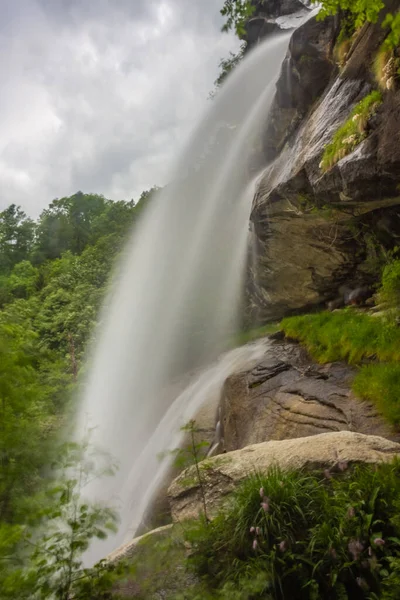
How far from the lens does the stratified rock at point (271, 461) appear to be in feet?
13.4

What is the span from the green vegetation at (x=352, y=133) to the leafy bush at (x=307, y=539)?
5.58 metres

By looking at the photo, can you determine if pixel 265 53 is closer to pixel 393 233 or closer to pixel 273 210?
pixel 273 210

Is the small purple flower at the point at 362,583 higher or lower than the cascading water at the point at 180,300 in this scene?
lower

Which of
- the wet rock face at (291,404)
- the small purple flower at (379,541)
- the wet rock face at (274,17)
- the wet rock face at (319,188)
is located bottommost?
the wet rock face at (291,404)

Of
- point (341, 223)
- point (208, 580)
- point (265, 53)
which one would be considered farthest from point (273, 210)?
point (265, 53)

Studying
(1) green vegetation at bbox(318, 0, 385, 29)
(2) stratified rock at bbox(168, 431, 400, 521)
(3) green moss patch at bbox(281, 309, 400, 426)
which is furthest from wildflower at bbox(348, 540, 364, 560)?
(1) green vegetation at bbox(318, 0, 385, 29)

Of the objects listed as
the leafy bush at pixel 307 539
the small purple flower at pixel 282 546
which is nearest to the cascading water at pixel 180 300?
the leafy bush at pixel 307 539

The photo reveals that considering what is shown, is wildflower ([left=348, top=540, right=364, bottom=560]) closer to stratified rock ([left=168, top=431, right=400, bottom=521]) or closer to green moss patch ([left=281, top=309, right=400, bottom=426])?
stratified rock ([left=168, top=431, right=400, bottom=521])

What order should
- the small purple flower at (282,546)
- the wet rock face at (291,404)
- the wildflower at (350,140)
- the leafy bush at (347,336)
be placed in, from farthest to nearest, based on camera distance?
the leafy bush at (347,336) < the wildflower at (350,140) < the wet rock face at (291,404) < the small purple flower at (282,546)

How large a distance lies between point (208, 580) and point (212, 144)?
20749 mm

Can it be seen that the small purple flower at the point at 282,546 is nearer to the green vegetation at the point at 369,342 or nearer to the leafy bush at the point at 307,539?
the leafy bush at the point at 307,539

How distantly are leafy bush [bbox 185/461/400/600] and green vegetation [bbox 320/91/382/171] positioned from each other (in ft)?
18.3

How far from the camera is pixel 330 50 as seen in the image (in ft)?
32.3

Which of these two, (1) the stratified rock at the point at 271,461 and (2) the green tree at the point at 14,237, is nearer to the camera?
(1) the stratified rock at the point at 271,461
